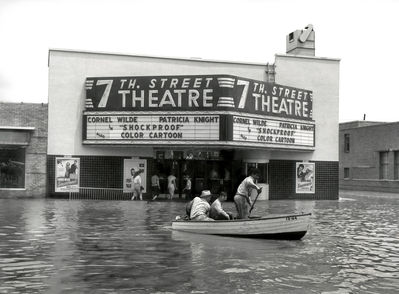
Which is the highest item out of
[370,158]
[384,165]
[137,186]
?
[370,158]

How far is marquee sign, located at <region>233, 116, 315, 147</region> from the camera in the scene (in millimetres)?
30234

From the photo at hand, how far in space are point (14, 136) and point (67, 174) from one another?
3.34m

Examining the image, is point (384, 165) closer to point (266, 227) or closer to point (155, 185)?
point (155, 185)

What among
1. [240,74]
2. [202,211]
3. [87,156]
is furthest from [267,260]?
[240,74]

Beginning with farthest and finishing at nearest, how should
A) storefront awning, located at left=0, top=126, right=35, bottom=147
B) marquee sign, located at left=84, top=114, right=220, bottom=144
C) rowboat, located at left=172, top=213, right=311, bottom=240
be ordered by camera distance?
storefront awning, located at left=0, top=126, right=35, bottom=147
marquee sign, located at left=84, top=114, right=220, bottom=144
rowboat, located at left=172, top=213, right=311, bottom=240

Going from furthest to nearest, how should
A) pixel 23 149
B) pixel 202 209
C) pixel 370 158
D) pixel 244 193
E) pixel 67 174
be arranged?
1. pixel 370 158
2. pixel 23 149
3. pixel 67 174
4. pixel 244 193
5. pixel 202 209

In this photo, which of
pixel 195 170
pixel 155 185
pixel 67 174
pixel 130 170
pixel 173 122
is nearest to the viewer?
pixel 173 122

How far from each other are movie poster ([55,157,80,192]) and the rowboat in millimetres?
16691

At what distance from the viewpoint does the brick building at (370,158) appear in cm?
5228

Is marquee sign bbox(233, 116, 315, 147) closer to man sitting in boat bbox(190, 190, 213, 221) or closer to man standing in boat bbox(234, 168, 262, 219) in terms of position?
man standing in boat bbox(234, 168, 262, 219)

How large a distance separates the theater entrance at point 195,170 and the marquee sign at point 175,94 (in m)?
3.16

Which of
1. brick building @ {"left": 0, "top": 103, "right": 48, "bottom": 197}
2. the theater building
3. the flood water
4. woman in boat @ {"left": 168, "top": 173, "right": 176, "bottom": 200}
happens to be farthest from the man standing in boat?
brick building @ {"left": 0, "top": 103, "right": 48, "bottom": 197}

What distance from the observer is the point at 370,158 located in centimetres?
5562

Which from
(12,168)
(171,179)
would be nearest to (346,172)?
(171,179)
